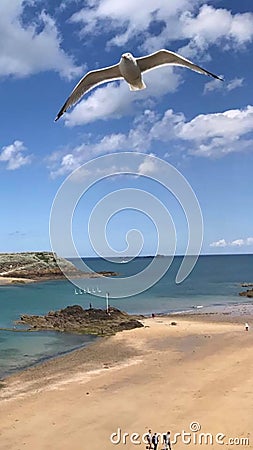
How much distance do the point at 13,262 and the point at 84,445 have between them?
113 meters

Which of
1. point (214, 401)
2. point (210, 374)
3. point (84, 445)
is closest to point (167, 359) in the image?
point (210, 374)

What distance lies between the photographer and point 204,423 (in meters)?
15.2

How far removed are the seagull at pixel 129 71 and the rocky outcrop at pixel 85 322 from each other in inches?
1074

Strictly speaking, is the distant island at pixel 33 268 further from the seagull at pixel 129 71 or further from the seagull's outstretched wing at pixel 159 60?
the seagull's outstretched wing at pixel 159 60

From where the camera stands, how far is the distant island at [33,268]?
347 ft

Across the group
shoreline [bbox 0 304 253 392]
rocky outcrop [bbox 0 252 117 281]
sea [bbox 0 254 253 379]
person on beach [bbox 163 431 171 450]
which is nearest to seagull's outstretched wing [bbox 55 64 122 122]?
person on beach [bbox 163 431 171 450]

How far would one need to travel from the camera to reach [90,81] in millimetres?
7672

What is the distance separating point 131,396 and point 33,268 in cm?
9857

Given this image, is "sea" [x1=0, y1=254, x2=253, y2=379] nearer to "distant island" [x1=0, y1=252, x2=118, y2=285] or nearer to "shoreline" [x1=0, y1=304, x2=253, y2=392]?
"shoreline" [x1=0, y1=304, x2=253, y2=392]

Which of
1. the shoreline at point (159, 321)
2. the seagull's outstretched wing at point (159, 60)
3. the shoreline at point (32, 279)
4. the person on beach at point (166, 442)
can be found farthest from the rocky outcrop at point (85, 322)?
the shoreline at point (32, 279)

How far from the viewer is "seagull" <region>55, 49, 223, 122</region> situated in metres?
6.56

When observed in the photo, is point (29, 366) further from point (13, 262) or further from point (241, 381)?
point (13, 262)

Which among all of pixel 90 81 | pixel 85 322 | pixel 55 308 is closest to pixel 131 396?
pixel 90 81

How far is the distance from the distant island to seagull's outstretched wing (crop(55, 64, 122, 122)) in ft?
294
